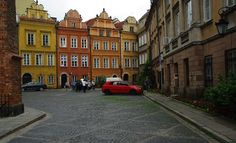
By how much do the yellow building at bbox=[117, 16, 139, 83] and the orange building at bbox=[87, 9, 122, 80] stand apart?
4.73 ft

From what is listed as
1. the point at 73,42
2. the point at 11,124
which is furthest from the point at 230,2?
the point at 73,42

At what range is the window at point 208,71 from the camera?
2173cm

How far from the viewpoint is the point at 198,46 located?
23.0 meters

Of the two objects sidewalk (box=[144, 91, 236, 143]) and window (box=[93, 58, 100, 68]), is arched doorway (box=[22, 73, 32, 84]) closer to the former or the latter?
window (box=[93, 58, 100, 68])

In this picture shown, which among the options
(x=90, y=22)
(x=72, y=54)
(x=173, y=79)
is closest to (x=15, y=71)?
(x=173, y=79)

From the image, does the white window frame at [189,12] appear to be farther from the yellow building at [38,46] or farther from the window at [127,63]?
the window at [127,63]

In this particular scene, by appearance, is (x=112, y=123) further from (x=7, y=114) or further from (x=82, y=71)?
(x=82, y=71)

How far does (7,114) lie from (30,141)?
6.85m

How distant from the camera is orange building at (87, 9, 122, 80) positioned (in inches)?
2896

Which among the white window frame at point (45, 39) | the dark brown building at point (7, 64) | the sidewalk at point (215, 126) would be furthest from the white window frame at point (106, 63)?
the sidewalk at point (215, 126)

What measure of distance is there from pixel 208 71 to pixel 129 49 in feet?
188

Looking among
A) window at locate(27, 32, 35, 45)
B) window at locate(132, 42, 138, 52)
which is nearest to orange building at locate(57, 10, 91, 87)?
window at locate(27, 32, 35, 45)

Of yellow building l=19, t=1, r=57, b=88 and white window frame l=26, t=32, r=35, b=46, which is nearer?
yellow building l=19, t=1, r=57, b=88

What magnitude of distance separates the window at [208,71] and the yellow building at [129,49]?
5559 cm
